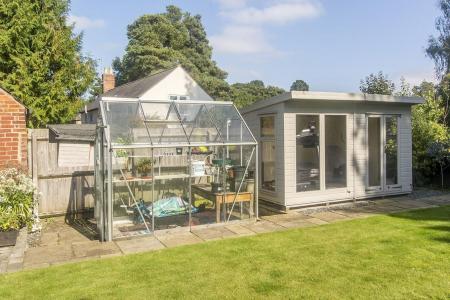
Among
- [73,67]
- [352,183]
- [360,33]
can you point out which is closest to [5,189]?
[352,183]

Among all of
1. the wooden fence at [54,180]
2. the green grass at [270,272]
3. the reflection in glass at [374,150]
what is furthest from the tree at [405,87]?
the wooden fence at [54,180]

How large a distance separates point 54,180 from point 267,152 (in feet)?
17.3

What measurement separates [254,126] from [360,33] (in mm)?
11728

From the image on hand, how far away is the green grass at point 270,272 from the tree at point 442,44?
2738 centimetres

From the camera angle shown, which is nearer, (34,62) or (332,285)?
(332,285)

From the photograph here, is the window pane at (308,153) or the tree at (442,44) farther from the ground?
the tree at (442,44)

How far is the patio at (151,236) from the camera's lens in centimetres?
598

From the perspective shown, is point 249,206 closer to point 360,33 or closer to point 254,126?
point 254,126

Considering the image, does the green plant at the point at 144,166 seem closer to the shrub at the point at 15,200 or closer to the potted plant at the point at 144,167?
the potted plant at the point at 144,167

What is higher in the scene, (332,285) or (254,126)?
(254,126)

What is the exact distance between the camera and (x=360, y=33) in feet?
62.7

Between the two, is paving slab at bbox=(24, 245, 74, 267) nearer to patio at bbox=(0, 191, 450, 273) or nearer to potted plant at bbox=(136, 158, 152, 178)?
patio at bbox=(0, 191, 450, 273)

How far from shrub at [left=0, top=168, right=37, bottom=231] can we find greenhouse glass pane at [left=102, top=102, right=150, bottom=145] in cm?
203

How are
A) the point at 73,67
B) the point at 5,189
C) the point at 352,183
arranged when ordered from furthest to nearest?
the point at 73,67 → the point at 352,183 → the point at 5,189
